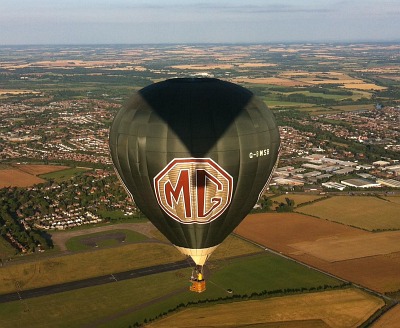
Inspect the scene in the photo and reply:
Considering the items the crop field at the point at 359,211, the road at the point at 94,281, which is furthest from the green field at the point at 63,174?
the road at the point at 94,281

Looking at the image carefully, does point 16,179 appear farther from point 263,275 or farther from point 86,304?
point 263,275

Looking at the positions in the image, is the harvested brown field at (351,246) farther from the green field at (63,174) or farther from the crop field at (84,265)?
the green field at (63,174)

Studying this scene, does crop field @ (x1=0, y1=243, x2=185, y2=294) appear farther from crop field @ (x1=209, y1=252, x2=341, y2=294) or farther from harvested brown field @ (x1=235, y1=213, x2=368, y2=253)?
harvested brown field @ (x1=235, y1=213, x2=368, y2=253)

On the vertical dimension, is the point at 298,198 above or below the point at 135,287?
above

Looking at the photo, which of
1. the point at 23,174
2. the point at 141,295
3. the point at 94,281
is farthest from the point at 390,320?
the point at 23,174

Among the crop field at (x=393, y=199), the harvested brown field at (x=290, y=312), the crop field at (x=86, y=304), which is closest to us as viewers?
the harvested brown field at (x=290, y=312)

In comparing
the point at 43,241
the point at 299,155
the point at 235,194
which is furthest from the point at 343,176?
the point at 235,194
